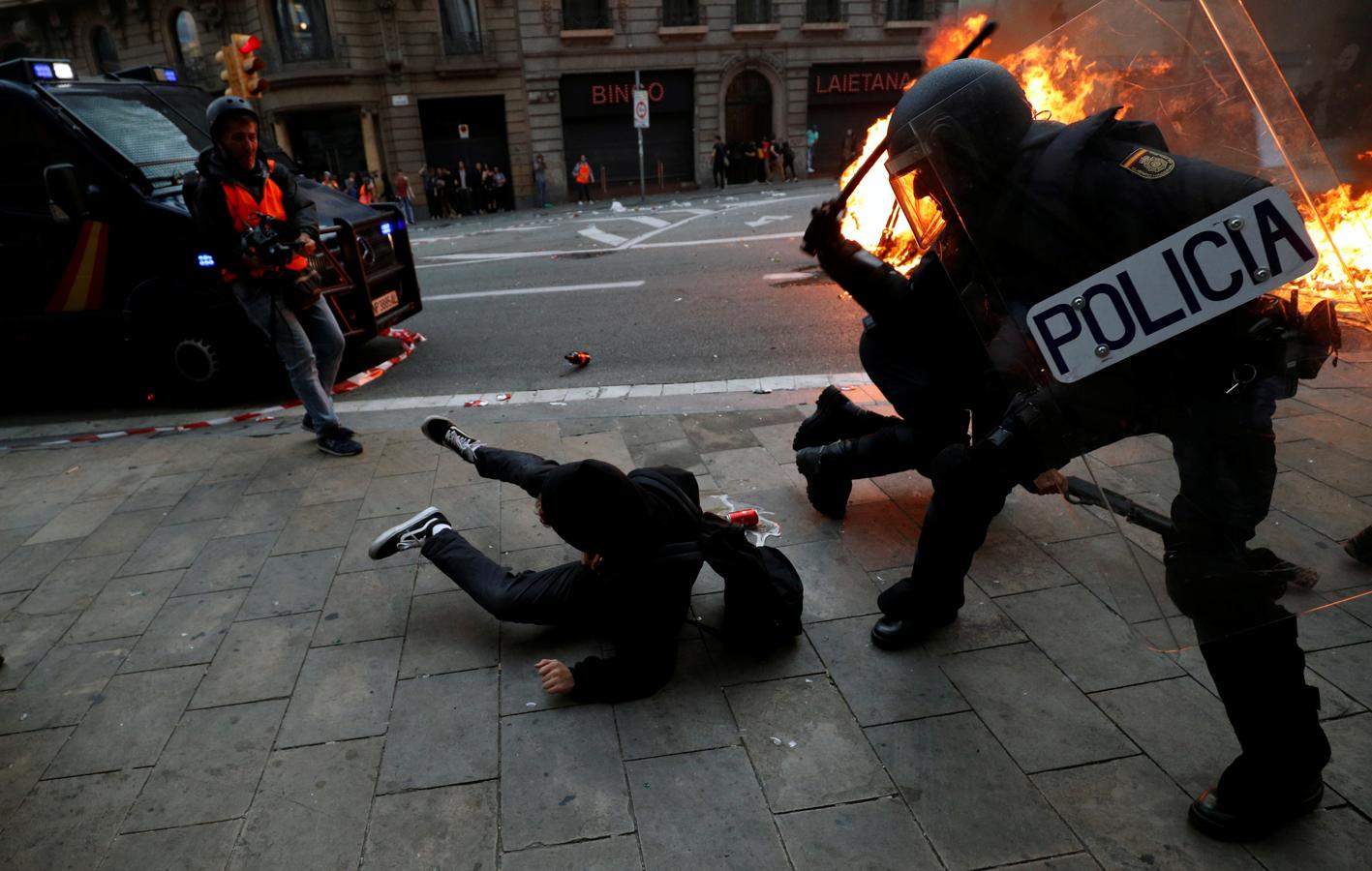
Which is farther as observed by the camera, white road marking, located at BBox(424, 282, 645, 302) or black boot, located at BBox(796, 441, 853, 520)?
white road marking, located at BBox(424, 282, 645, 302)

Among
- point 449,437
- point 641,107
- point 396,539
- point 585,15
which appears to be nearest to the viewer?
point 396,539

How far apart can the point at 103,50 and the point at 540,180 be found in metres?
16.9

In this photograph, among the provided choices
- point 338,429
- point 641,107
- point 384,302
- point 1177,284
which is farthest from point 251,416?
point 641,107

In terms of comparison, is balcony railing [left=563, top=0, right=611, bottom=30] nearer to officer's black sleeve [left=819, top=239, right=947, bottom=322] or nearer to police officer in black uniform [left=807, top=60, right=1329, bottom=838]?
officer's black sleeve [left=819, top=239, right=947, bottom=322]

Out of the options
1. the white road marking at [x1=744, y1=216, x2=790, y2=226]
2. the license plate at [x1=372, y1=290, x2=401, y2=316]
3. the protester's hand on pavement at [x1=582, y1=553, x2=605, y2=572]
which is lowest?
the white road marking at [x1=744, y1=216, x2=790, y2=226]

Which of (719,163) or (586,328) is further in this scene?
(719,163)

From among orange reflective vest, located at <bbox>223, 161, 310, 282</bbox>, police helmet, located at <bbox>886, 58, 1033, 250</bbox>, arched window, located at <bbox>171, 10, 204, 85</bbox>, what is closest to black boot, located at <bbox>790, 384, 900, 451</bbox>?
police helmet, located at <bbox>886, 58, 1033, 250</bbox>

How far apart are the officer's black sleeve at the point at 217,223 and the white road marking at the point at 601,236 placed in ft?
32.0

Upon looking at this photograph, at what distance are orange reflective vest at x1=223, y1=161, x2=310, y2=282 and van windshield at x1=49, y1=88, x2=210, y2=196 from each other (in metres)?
1.98

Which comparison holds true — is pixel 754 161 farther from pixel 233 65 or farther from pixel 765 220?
pixel 233 65

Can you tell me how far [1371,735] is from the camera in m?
2.55

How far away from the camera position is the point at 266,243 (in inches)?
189

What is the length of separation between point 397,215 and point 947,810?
284 inches

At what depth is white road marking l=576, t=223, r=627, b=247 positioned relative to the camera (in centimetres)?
1460
